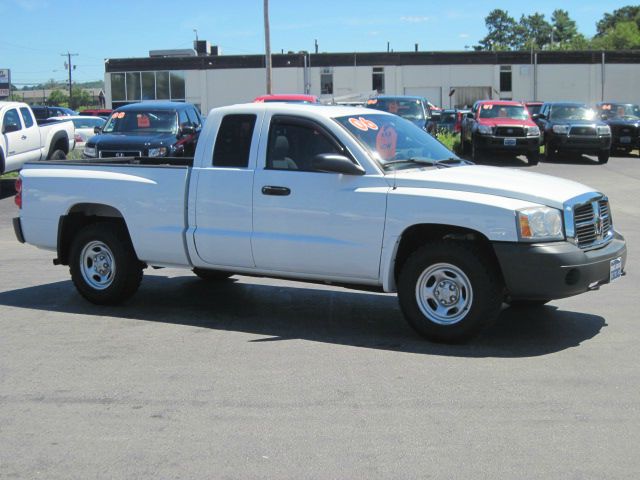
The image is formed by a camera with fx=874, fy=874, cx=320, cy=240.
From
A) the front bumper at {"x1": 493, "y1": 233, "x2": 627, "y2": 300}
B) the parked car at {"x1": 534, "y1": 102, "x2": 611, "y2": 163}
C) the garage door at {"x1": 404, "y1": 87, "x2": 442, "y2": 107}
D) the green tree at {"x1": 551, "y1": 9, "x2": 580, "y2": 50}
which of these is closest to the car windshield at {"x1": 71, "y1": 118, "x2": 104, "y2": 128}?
the parked car at {"x1": 534, "y1": 102, "x2": 611, "y2": 163}

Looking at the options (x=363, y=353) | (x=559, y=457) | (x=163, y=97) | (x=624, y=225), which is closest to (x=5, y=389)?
(x=363, y=353)

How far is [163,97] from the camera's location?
6250cm

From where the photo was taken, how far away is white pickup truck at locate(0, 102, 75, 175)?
19.0 meters

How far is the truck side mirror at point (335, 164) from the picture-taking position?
274 inches

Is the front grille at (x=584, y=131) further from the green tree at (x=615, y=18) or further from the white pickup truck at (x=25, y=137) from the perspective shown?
the green tree at (x=615, y=18)

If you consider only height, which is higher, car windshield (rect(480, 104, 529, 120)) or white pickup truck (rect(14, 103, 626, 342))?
car windshield (rect(480, 104, 529, 120))

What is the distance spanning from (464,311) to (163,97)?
58081 millimetres

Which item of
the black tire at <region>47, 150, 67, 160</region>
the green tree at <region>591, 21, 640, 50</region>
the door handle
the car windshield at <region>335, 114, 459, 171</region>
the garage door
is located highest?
the green tree at <region>591, 21, 640, 50</region>

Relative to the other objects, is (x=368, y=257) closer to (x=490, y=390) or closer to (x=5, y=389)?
(x=490, y=390)

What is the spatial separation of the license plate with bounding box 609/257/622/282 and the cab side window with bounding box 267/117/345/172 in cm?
239

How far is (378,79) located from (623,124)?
33234mm

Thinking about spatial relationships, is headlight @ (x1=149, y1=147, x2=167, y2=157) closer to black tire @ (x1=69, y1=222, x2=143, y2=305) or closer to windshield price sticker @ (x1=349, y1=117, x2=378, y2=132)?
black tire @ (x1=69, y1=222, x2=143, y2=305)

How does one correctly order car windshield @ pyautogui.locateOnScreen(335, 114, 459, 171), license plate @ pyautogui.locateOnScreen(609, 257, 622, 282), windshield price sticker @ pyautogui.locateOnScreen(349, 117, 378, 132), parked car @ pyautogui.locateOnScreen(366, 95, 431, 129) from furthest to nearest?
1. parked car @ pyautogui.locateOnScreen(366, 95, 431, 129)
2. windshield price sticker @ pyautogui.locateOnScreen(349, 117, 378, 132)
3. car windshield @ pyautogui.locateOnScreen(335, 114, 459, 171)
4. license plate @ pyautogui.locateOnScreen(609, 257, 622, 282)

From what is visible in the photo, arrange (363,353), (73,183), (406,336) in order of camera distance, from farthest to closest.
A: (73,183)
(406,336)
(363,353)
